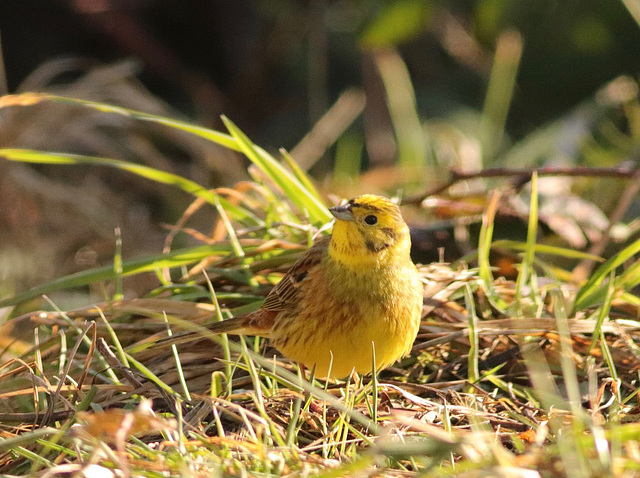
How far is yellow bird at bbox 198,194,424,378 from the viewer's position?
238 cm

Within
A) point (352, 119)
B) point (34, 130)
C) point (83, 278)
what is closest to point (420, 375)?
point (83, 278)

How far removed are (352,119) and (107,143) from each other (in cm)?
183

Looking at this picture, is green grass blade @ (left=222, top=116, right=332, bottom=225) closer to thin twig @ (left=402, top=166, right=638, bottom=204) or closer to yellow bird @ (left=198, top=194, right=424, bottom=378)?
yellow bird @ (left=198, top=194, right=424, bottom=378)

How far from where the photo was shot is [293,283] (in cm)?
260

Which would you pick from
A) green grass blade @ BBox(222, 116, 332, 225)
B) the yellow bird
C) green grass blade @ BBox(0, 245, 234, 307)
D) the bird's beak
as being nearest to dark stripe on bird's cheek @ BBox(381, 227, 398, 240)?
the yellow bird

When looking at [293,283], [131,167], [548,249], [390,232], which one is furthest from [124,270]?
[548,249]

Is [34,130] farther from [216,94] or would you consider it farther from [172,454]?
[172,454]

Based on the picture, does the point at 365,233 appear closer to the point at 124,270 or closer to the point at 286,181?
the point at 286,181

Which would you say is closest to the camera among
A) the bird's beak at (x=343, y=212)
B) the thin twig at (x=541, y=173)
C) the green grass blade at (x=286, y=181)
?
the bird's beak at (x=343, y=212)

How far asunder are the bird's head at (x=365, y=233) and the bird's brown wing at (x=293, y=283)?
6 cm

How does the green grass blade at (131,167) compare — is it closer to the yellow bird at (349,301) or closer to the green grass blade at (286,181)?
the green grass blade at (286,181)

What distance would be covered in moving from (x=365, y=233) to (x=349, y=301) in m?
0.24

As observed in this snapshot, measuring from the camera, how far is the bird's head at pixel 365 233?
255 centimetres

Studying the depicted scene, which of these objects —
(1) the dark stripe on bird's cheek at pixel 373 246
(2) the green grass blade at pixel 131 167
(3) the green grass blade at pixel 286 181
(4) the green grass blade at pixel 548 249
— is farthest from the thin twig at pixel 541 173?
(1) the dark stripe on bird's cheek at pixel 373 246
